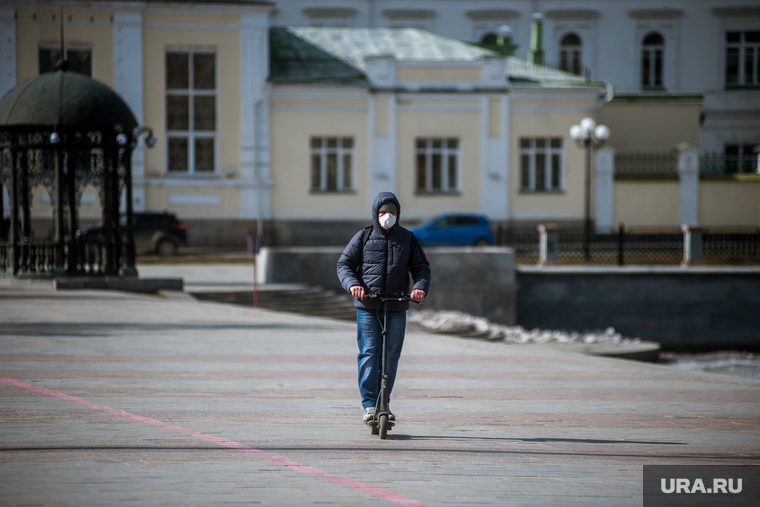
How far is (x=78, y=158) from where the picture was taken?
17.6 meters

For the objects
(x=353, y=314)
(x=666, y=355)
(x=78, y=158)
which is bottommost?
(x=666, y=355)

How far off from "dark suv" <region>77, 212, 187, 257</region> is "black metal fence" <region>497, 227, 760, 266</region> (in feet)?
41.3

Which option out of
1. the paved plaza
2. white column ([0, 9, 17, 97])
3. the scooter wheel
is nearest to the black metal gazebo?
the paved plaza

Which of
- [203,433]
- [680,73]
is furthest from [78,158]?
[680,73]

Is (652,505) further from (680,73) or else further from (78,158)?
(680,73)

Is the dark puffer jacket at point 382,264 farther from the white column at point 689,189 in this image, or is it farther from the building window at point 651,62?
the building window at point 651,62

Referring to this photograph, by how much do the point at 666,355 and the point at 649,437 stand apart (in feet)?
52.7

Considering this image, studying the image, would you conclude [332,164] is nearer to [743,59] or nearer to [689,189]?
[689,189]

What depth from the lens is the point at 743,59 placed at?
43969mm

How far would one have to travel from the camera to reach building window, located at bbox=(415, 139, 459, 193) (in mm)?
33938

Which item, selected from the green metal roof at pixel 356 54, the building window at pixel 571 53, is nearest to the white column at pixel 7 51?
the green metal roof at pixel 356 54

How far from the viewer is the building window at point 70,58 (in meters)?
31.1

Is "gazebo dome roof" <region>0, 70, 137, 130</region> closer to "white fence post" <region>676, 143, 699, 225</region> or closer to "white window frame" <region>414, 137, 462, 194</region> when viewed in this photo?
"white window frame" <region>414, 137, 462, 194</region>

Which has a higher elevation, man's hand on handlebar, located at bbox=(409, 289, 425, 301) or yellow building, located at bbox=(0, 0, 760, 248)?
yellow building, located at bbox=(0, 0, 760, 248)
